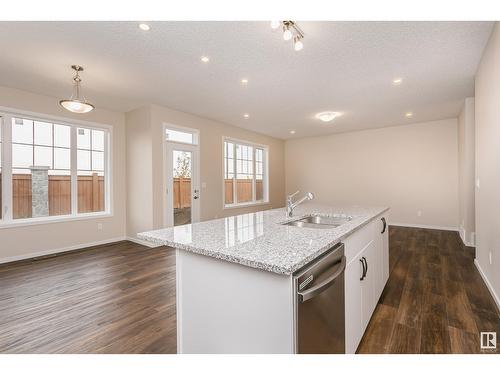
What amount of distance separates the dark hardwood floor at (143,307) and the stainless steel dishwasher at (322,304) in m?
0.68

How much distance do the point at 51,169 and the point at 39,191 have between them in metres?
0.41

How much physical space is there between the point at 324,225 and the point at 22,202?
467 centimetres

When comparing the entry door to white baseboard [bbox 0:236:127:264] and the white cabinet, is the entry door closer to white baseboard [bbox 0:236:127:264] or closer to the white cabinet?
white baseboard [bbox 0:236:127:264]

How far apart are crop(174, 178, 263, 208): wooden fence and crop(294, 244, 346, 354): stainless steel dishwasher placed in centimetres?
424

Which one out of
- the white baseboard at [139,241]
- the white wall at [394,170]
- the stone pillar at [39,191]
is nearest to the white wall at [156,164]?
the white baseboard at [139,241]

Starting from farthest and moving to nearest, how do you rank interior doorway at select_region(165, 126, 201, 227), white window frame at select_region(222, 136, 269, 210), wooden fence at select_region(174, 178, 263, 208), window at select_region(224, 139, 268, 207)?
1. window at select_region(224, 139, 268, 207)
2. white window frame at select_region(222, 136, 269, 210)
3. wooden fence at select_region(174, 178, 263, 208)
4. interior doorway at select_region(165, 126, 201, 227)

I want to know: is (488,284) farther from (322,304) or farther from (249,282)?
(249,282)

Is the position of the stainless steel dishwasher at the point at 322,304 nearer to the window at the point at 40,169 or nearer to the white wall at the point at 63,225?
the white wall at the point at 63,225

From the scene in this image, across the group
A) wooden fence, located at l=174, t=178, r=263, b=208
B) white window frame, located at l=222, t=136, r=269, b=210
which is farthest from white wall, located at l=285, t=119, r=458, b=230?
wooden fence, located at l=174, t=178, r=263, b=208

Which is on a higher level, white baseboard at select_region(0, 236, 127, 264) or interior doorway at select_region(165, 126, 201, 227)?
interior doorway at select_region(165, 126, 201, 227)

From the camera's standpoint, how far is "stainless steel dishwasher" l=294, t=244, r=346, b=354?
3.26ft

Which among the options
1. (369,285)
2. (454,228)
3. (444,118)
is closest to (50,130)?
(369,285)
